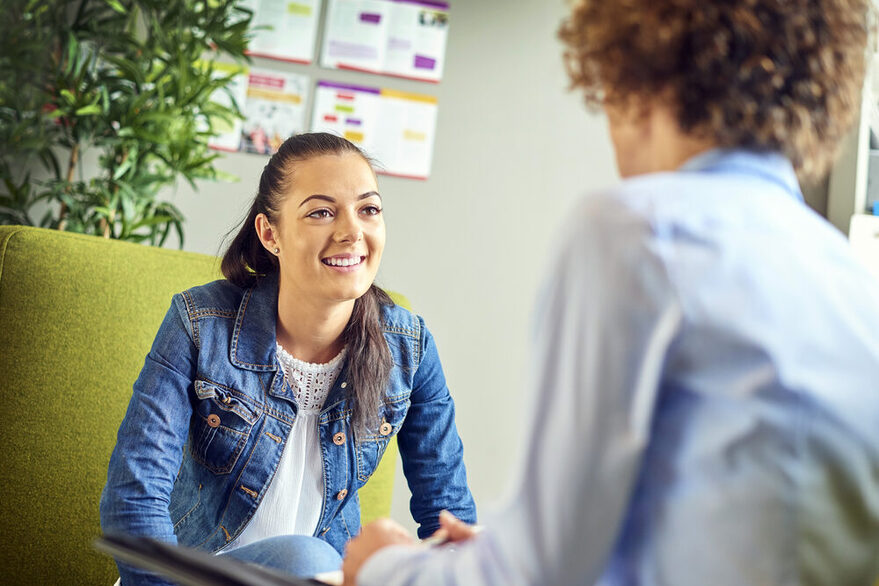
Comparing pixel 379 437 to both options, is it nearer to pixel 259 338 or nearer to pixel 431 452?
pixel 431 452

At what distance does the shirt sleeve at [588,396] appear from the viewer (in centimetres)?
51

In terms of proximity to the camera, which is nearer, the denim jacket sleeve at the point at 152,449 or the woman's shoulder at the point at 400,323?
the denim jacket sleeve at the point at 152,449

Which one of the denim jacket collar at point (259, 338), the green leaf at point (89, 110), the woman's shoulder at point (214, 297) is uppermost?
the green leaf at point (89, 110)

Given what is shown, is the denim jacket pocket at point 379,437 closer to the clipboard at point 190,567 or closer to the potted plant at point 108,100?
the clipboard at point 190,567

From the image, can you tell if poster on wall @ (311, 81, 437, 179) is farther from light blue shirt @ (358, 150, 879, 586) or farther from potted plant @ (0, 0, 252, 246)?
light blue shirt @ (358, 150, 879, 586)

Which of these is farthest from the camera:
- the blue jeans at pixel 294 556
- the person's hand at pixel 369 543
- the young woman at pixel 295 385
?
the young woman at pixel 295 385

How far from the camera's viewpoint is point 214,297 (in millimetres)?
1429

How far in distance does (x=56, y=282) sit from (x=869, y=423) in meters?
1.37

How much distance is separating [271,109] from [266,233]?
4.51 feet

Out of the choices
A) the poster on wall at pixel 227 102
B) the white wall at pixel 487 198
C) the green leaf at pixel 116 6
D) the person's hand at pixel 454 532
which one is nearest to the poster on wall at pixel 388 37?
the white wall at pixel 487 198

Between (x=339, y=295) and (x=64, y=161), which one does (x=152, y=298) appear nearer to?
(x=339, y=295)

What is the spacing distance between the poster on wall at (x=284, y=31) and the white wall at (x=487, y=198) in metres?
0.04

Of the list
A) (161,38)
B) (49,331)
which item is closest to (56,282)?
(49,331)

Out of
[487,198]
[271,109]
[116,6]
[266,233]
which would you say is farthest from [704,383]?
[271,109]
